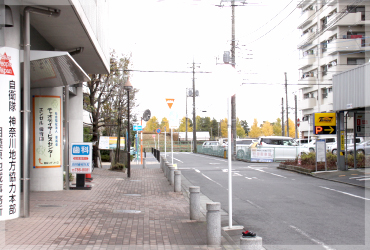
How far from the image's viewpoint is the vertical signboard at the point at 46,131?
1231cm

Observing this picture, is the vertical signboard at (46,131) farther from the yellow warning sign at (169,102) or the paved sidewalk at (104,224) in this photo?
the yellow warning sign at (169,102)

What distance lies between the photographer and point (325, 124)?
2034 centimetres

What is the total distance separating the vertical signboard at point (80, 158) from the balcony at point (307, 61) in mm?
44960

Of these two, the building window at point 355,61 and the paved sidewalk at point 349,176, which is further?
the building window at point 355,61

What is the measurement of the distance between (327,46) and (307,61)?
5.69 m

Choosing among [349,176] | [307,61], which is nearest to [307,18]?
[307,61]

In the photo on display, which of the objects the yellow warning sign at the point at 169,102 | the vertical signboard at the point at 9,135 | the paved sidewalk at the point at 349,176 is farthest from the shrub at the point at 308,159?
the vertical signboard at the point at 9,135

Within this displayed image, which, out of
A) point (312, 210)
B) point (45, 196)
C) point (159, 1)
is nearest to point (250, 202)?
point (312, 210)

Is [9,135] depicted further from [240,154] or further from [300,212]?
[240,154]

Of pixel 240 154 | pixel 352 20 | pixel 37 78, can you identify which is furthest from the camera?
pixel 352 20

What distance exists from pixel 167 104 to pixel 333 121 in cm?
906

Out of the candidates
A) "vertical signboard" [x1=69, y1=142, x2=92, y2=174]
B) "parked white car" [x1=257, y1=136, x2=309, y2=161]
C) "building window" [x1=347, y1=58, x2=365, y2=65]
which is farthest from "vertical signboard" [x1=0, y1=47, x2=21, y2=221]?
"building window" [x1=347, y1=58, x2=365, y2=65]

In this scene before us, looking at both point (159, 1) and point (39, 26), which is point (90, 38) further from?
point (159, 1)

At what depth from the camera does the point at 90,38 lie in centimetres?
1209
